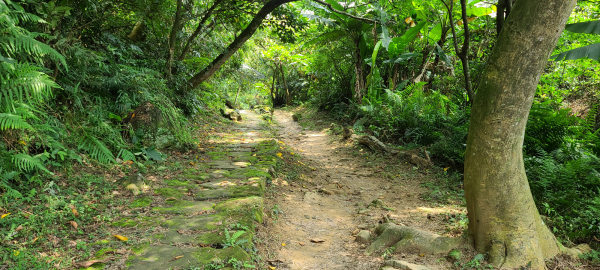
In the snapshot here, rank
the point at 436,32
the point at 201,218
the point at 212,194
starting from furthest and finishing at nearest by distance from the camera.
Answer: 1. the point at 436,32
2. the point at 212,194
3. the point at 201,218

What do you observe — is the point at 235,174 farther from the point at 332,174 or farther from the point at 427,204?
the point at 427,204

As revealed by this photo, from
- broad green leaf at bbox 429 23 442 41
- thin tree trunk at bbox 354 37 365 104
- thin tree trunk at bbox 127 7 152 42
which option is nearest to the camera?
thin tree trunk at bbox 127 7 152 42

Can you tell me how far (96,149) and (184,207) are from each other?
1264mm

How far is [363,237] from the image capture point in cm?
346

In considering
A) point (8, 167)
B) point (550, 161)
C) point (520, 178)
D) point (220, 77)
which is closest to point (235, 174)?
point (8, 167)

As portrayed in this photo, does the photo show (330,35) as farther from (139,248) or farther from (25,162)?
(139,248)

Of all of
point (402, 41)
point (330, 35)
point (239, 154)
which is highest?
point (330, 35)

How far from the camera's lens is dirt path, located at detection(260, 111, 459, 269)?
3.10 meters

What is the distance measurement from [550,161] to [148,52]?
7390mm

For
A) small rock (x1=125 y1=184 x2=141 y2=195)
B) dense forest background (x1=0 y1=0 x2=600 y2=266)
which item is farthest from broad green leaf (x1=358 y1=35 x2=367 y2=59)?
small rock (x1=125 y1=184 x2=141 y2=195)

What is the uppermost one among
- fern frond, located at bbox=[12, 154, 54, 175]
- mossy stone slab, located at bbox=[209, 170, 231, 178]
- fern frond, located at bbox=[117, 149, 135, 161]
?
fern frond, located at bbox=[12, 154, 54, 175]

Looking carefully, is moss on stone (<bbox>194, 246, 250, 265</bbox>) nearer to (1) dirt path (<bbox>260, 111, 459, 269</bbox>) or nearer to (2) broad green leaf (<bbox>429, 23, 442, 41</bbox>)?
(1) dirt path (<bbox>260, 111, 459, 269</bbox>)

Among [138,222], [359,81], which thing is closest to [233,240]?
[138,222]

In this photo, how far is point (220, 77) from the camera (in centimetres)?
1095
